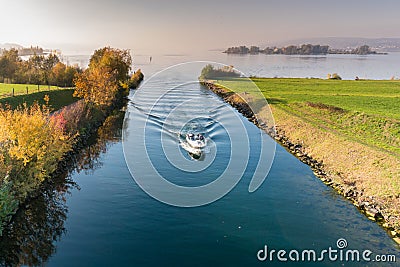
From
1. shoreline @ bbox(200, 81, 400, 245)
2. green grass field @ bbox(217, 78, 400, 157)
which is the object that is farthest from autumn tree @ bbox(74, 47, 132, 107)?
green grass field @ bbox(217, 78, 400, 157)

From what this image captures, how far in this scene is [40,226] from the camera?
22.0m

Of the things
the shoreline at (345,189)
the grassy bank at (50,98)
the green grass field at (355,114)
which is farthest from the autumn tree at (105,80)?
the green grass field at (355,114)

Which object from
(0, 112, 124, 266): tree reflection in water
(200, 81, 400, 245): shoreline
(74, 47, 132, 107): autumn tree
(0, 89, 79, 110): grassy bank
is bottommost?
(0, 112, 124, 266): tree reflection in water

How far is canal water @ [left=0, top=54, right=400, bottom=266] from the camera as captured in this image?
19.1 meters

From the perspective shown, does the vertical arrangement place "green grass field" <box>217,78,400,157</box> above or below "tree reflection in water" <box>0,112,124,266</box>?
above

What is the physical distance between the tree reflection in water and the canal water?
0.07 metres

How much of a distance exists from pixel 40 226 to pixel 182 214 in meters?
9.65

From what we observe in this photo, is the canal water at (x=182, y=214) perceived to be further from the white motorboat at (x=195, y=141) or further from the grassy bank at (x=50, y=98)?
the grassy bank at (x=50, y=98)

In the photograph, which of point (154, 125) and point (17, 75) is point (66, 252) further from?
point (17, 75)

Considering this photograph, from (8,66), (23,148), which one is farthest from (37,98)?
(23,148)

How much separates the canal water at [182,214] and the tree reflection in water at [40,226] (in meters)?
0.07

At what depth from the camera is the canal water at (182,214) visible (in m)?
19.1

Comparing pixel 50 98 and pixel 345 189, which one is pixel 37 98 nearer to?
pixel 50 98

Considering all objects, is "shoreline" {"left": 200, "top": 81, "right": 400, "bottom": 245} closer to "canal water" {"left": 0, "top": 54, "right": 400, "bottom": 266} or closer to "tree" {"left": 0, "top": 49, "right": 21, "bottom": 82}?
"canal water" {"left": 0, "top": 54, "right": 400, "bottom": 266}
